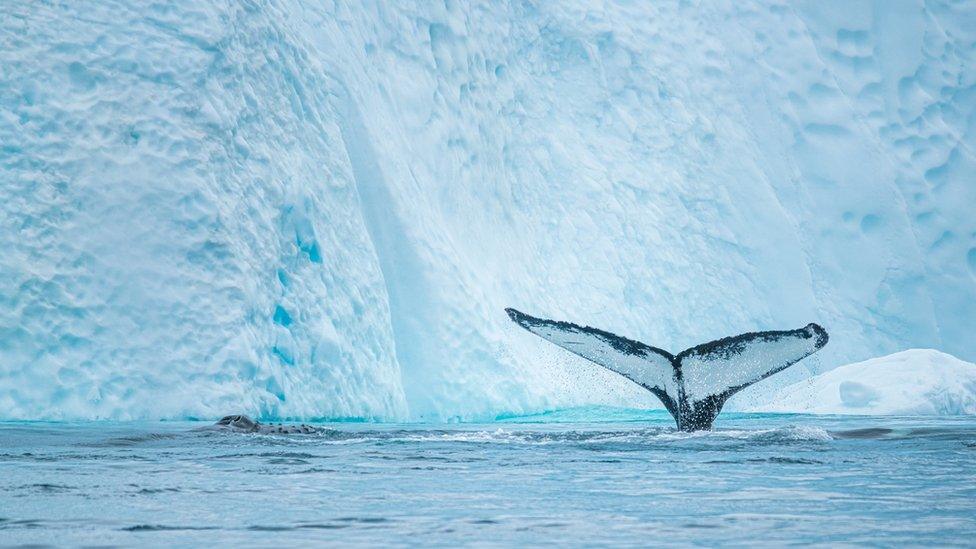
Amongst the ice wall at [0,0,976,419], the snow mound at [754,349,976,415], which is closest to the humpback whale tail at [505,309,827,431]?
the ice wall at [0,0,976,419]

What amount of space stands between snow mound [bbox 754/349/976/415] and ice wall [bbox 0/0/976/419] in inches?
185

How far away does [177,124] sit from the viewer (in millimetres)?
15539

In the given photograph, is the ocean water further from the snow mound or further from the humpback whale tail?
the snow mound

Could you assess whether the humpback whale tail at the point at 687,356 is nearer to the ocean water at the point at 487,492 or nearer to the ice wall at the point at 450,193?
A: the ocean water at the point at 487,492

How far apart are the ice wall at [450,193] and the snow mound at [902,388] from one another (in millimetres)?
4711

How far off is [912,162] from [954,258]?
263 centimetres

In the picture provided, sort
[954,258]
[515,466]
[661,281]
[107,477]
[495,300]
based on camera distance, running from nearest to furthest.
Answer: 1. [107,477]
2. [515,466]
3. [495,300]
4. [661,281]
5. [954,258]

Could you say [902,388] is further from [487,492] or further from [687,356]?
[487,492]

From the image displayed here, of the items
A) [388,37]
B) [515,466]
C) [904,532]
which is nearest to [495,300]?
[388,37]

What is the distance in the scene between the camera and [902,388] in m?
20.2

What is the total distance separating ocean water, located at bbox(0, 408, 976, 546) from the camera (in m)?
3.62

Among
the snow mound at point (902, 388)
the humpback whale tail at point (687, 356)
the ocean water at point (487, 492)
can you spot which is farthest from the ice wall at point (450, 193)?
the humpback whale tail at point (687, 356)

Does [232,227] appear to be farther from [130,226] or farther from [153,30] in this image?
[153,30]

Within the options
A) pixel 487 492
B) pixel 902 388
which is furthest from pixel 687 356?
pixel 902 388
